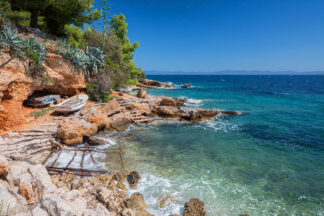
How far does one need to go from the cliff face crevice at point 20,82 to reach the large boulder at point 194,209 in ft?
33.9

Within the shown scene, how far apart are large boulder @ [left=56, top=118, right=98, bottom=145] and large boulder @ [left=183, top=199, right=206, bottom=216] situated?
679cm

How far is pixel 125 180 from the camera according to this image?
256 inches

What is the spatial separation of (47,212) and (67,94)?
544 inches

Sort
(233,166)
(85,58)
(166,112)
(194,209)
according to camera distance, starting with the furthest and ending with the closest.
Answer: (166,112)
(85,58)
(233,166)
(194,209)

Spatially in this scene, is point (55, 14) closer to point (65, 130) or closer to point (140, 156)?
point (65, 130)

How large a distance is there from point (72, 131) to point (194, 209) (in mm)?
7218

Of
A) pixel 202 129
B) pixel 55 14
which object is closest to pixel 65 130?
pixel 202 129

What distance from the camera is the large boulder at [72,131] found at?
8758 mm

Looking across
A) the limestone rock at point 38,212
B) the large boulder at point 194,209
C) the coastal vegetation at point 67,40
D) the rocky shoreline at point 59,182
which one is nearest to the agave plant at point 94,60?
the coastal vegetation at point 67,40

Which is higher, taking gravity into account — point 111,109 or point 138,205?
point 111,109

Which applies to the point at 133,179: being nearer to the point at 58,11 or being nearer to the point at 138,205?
the point at 138,205

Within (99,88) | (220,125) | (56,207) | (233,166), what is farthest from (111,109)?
(56,207)

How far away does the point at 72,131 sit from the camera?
29.2 feet

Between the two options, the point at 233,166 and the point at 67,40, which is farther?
the point at 67,40
